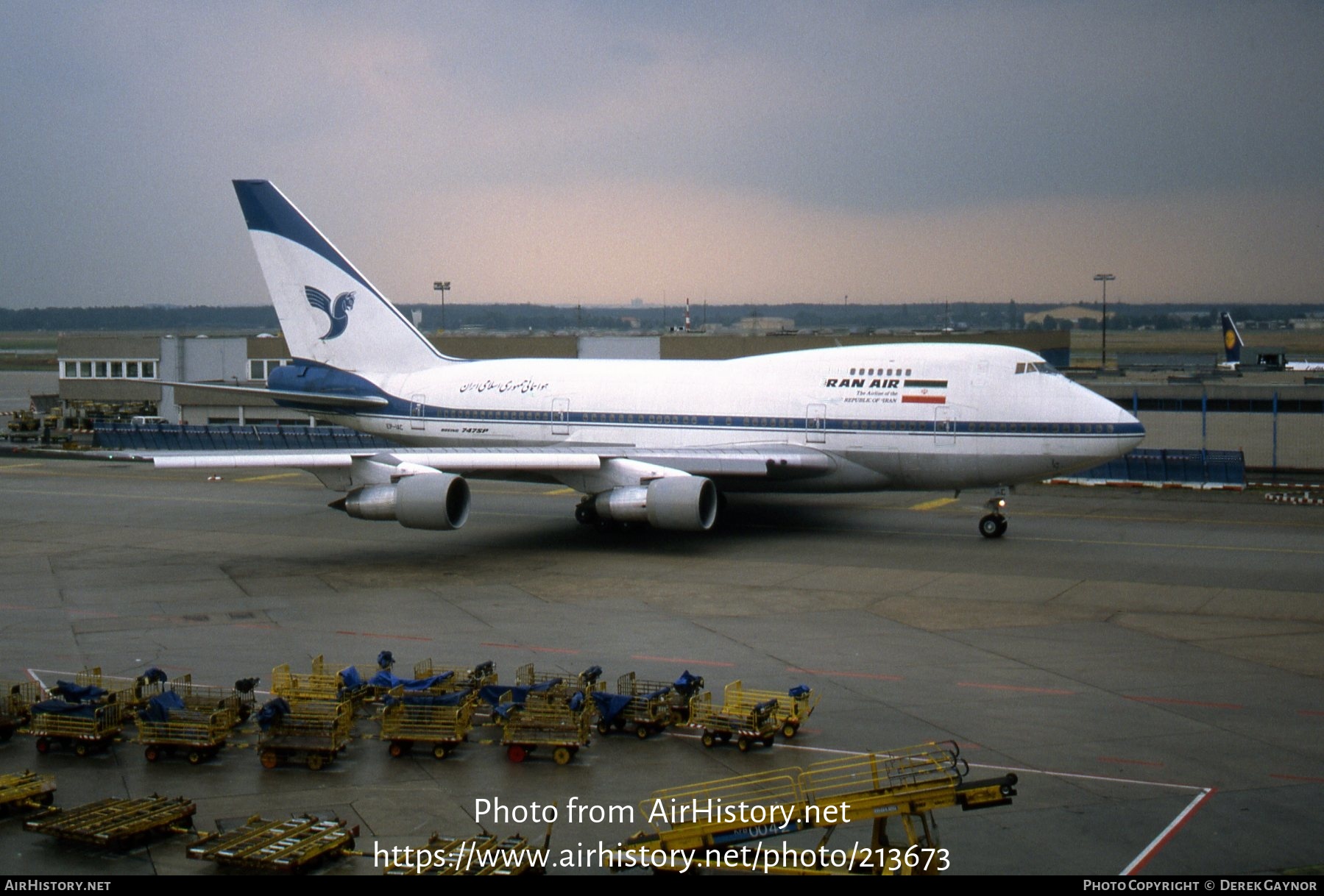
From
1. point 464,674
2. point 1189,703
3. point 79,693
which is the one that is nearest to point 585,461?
point 464,674

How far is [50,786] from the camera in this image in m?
14.2

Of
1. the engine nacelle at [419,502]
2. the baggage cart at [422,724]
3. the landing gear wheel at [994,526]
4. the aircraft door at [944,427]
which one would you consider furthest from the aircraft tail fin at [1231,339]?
the baggage cart at [422,724]

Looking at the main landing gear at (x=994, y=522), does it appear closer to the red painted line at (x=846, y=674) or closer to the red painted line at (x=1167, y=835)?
the red painted line at (x=846, y=674)

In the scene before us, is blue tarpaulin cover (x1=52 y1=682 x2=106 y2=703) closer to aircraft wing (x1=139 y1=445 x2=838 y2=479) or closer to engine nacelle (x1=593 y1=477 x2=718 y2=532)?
aircraft wing (x1=139 y1=445 x2=838 y2=479)

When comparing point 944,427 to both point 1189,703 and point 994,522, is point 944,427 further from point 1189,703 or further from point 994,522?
point 1189,703

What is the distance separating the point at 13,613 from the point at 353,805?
1429 cm

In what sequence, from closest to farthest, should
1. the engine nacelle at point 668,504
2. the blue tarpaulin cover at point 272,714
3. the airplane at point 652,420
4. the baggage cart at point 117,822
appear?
1. the baggage cart at point 117,822
2. the blue tarpaulin cover at point 272,714
3. the engine nacelle at point 668,504
4. the airplane at point 652,420

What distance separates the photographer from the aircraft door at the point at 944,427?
104 ft

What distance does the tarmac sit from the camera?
13766 millimetres

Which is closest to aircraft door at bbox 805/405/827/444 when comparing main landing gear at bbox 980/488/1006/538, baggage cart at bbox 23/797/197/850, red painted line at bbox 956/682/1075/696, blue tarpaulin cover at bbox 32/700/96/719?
main landing gear at bbox 980/488/1006/538

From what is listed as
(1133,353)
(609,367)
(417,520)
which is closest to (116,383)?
(609,367)

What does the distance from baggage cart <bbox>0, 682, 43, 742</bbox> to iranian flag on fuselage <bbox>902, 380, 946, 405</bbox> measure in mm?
21915

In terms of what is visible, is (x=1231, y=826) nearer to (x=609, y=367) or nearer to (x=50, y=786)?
(x=50, y=786)

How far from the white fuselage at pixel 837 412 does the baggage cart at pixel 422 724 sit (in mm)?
17707
